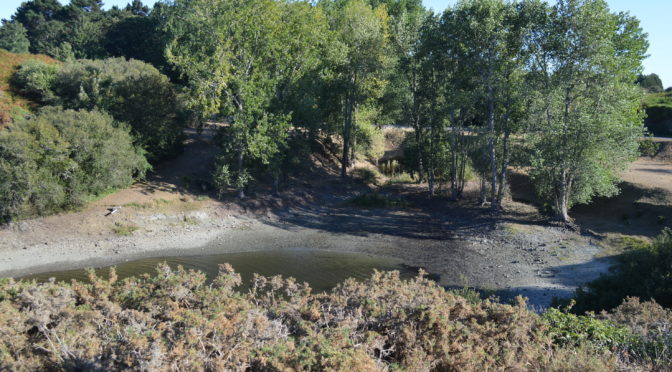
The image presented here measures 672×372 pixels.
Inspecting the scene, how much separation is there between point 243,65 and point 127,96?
27.2 feet

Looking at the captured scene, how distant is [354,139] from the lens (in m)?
38.2

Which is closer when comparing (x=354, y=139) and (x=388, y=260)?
(x=388, y=260)

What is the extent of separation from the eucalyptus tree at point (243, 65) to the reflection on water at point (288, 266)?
26.1 feet

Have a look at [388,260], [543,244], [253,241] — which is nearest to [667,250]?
[543,244]

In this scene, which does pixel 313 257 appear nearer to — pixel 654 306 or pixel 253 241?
pixel 253 241

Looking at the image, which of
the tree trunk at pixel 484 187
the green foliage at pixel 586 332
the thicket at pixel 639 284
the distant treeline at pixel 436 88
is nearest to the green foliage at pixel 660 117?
the distant treeline at pixel 436 88

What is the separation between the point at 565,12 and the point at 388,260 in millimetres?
16415

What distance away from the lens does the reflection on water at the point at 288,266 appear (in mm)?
19172

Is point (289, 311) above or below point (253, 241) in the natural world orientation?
above

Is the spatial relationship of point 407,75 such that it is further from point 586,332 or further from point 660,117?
point 660,117

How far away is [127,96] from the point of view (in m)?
29.7

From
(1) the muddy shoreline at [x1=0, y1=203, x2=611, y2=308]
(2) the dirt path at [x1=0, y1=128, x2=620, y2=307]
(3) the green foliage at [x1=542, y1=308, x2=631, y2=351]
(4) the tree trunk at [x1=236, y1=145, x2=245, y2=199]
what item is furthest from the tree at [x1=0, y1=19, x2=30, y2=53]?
(3) the green foliage at [x1=542, y1=308, x2=631, y2=351]

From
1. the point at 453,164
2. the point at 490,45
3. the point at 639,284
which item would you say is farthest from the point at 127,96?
the point at 639,284

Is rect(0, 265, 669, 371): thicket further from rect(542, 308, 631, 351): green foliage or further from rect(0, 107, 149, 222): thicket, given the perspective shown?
rect(0, 107, 149, 222): thicket
